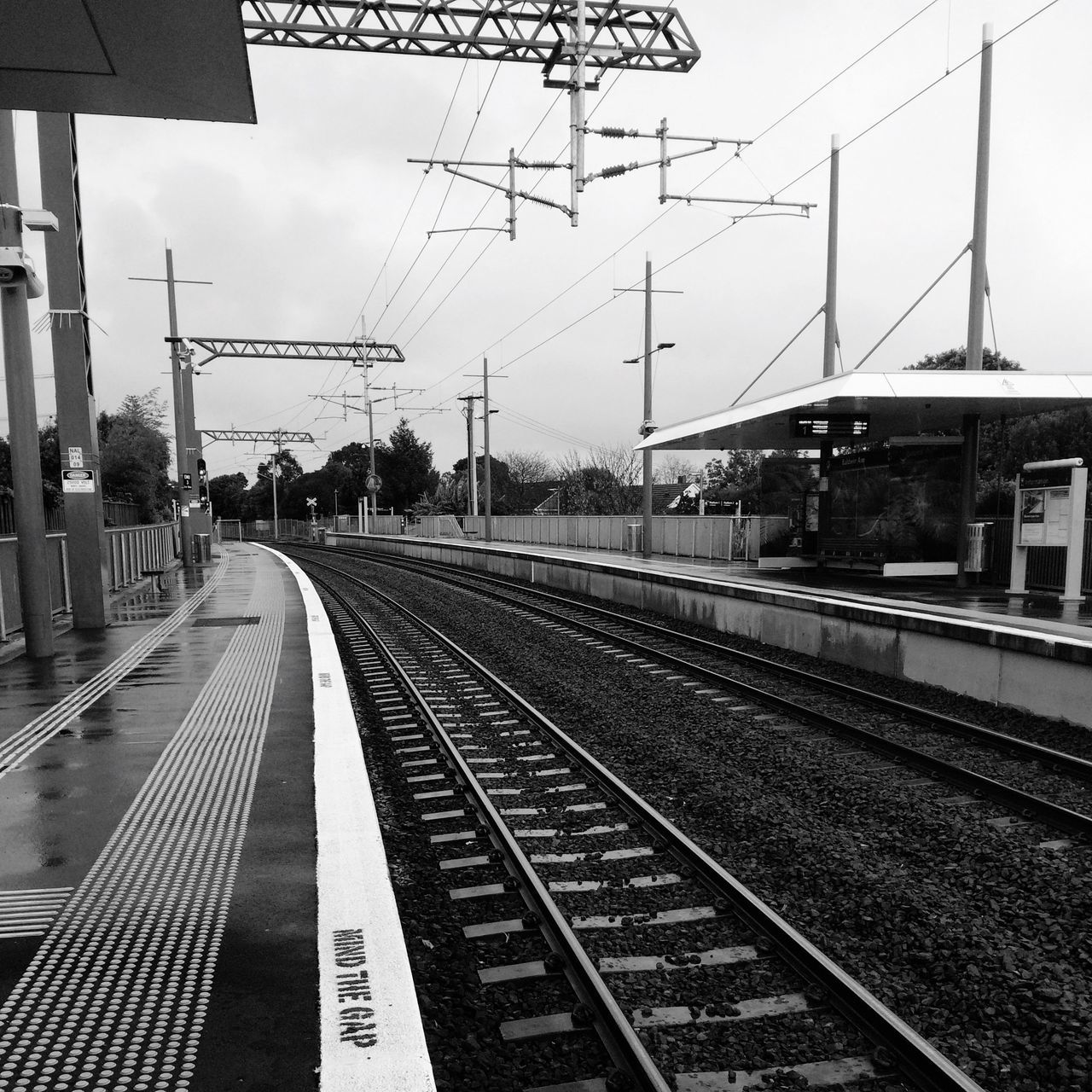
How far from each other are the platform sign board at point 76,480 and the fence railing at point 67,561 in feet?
3.32

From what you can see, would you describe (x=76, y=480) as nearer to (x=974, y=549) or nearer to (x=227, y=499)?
(x=974, y=549)

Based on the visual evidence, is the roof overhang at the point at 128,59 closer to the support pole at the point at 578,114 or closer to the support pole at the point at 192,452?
the support pole at the point at 578,114

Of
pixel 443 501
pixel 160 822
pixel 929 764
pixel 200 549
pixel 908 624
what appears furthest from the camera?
pixel 443 501

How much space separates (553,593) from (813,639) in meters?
10.0

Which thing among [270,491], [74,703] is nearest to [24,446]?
[74,703]

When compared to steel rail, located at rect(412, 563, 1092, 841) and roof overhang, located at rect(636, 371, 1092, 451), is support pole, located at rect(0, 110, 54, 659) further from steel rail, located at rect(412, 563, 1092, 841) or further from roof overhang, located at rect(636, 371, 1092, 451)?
roof overhang, located at rect(636, 371, 1092, 451)

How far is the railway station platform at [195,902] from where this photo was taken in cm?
293

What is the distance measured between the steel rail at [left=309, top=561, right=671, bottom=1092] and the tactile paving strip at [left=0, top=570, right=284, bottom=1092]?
142cm

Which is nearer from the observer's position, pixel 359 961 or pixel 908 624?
pixel 359 961

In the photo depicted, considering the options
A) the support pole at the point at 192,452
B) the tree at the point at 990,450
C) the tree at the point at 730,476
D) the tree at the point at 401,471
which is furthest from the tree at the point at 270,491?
the tree at the point at 990,450

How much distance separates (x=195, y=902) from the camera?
4.09 metres

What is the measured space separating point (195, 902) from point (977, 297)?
1460 cm

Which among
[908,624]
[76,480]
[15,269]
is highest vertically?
[15,269]

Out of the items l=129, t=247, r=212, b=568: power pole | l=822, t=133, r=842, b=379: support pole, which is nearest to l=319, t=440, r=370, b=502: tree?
l=129, t=247, r=212, b=568: power pole
